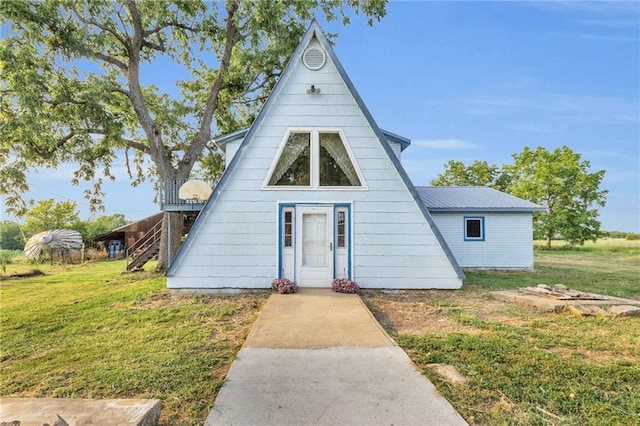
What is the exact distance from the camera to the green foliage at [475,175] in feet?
103

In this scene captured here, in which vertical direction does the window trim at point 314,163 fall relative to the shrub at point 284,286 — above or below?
above

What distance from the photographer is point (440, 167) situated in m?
34.8

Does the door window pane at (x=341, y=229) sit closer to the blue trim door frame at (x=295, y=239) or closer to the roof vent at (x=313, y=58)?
the blue trim door frame at (x=295, y=239)

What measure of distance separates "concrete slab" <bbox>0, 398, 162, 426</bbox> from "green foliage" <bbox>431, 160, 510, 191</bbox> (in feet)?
111

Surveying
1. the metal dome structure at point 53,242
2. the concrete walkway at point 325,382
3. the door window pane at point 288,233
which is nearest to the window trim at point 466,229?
the door window pane at point 288,233

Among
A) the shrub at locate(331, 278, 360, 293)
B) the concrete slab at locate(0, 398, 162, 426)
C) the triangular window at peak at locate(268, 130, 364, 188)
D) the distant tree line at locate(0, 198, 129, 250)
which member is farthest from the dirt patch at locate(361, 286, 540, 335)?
the distant tree line at locate(0, 198, 129, 250)

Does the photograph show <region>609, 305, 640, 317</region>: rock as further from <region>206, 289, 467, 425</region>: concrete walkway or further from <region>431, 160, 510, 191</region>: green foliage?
<region>431, 160, 510, 191</region>: green foliage

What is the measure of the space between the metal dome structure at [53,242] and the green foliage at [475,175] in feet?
107

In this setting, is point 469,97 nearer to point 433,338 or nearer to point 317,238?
point 317,238

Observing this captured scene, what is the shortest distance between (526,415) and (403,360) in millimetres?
1340

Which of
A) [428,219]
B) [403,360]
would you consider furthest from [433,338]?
[428,219]

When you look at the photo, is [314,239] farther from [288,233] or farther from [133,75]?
[133,75]

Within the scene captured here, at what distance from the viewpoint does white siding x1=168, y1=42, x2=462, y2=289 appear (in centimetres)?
802

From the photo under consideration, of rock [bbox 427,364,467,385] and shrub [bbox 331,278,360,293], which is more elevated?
shrub [bbox 331,278,360,293]
